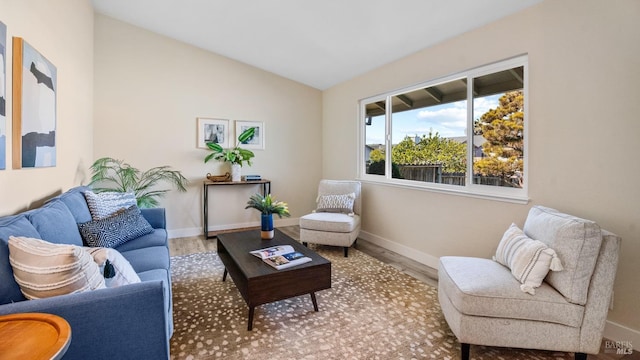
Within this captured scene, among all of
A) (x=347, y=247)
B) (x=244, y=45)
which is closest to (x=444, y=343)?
(x=347, y=247)

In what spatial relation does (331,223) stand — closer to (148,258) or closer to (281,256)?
(281,256)

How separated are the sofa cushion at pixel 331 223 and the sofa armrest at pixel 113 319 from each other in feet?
8.28

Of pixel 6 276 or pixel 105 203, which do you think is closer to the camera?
pixel 6 276

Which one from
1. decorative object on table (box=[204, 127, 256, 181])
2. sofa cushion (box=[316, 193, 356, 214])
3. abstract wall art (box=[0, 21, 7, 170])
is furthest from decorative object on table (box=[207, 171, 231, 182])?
abstract wall art (box=[0, 21, 7, 170])

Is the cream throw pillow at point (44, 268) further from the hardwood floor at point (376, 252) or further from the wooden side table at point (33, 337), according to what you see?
the hardwood floor at point (376, 252)

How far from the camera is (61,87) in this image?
2744 mm

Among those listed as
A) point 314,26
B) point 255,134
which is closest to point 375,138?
point 314,26

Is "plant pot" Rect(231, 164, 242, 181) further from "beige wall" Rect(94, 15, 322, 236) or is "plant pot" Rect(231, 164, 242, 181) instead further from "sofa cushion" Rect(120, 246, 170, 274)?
"sofa cushion" Rect(120, 246, 170, 274)

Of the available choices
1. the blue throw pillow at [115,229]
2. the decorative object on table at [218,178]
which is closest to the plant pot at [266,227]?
the blue throw pillow at [115,229]

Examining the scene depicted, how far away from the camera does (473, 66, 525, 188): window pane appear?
104 inches

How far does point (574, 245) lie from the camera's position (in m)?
1.71

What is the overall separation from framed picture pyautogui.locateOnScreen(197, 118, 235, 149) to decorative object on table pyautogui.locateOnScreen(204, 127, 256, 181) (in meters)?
0.12

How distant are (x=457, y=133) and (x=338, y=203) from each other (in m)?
1.70

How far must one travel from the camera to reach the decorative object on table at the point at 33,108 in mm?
1905
